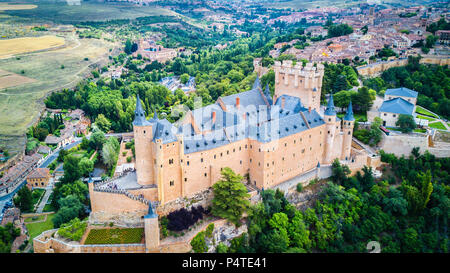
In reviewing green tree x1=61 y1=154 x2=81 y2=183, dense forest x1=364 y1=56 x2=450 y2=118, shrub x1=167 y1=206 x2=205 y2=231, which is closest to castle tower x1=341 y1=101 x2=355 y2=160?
shrub x1=167 y1=206 x2=205 y2=231

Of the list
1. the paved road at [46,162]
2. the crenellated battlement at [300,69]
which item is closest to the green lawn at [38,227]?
the paved road at [46,162]

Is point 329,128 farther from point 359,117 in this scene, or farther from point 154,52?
point 154,52

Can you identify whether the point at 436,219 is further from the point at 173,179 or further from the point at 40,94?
the point at 40,94

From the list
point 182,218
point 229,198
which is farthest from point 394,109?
point 182,218

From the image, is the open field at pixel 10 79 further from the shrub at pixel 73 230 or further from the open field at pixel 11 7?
the shrub at pixel 73 230

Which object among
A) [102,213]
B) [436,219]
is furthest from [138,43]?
[436,219]
